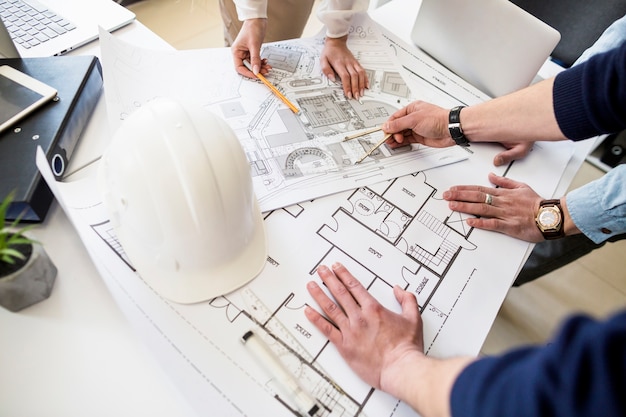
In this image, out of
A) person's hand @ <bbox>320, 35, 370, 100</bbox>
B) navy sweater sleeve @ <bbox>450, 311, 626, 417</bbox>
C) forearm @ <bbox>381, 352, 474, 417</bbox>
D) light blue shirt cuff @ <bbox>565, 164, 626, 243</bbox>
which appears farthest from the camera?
person's hand @ <bbox>320, 35, 370, 100</bbox>

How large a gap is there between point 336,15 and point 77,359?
0.88 m

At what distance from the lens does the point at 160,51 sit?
33.6 inches

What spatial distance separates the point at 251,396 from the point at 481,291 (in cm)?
40

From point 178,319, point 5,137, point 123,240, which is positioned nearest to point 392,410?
point 178,319

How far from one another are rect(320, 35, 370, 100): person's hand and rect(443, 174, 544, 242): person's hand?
1.09ft

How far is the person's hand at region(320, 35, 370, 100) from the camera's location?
888 mm

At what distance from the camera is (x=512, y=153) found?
2.65 feet

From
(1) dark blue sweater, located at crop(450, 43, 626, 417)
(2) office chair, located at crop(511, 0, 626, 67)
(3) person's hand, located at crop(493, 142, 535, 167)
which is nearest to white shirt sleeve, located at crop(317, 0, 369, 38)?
(3) person's hand, located at crop(493, 142, 535, 167)

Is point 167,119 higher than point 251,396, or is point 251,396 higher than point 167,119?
point 167,119

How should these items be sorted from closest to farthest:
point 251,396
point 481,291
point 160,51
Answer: point 251,396, point 481,291, point 160,51

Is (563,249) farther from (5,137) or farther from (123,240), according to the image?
(5,137)

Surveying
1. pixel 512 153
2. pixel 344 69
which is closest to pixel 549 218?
pixel 512 153

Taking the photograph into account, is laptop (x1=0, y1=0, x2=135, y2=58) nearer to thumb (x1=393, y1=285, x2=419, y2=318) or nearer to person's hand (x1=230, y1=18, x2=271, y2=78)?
person's hand (x1=230, y1=18, x2=271, y2=78)

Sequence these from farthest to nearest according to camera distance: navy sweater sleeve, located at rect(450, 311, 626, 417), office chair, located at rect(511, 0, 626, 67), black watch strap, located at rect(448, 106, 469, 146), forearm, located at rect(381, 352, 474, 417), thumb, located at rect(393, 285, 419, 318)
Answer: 1. office chair, located at rect(511, 0, 626, 67)
2. black watch strap, located at rect(448, 106, 469, 146)
3. thumb, located at rect(393, 285, 419, 318)
4. forearm, located at rect(381, 352, 474, 417)
5. navy sweater sleeve, located at rect(450, 311, 626, 417)
